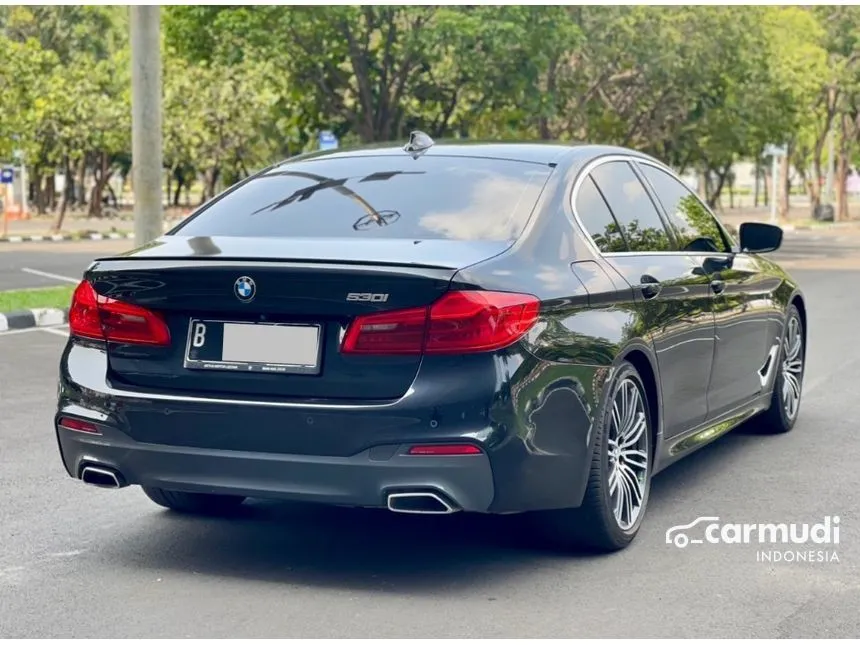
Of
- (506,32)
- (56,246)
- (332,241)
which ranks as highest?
(506,32)

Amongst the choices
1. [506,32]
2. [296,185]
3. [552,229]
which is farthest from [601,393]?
[506,32]

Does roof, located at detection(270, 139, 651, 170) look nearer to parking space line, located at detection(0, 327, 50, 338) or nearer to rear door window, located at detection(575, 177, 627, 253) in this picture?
rear door window, located at detection(575, 177, 627, 253)

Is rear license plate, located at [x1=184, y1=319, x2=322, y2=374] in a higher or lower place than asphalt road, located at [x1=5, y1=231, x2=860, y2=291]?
higher

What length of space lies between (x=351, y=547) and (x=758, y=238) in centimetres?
277

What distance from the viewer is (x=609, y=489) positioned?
5.15 m

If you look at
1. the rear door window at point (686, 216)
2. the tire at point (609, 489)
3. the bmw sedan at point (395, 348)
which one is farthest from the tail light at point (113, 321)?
the rear door window at point (686, 216)

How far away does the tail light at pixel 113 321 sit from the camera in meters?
4.80

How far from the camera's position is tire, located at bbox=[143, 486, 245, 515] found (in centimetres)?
577

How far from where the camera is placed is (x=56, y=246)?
31.4 meters

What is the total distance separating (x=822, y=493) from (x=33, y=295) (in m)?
11.5

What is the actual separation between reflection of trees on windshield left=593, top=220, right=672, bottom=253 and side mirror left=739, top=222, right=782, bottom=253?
982 millimetres

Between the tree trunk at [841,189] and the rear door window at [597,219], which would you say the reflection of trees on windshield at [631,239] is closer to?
the rear door window at [597,219]

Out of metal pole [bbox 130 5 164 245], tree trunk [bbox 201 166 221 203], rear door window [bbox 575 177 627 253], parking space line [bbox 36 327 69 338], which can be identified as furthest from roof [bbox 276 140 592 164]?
tree trunk [bbox 201 166 221 203]

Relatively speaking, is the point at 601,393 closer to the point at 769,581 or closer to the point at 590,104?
the point at 769,581
